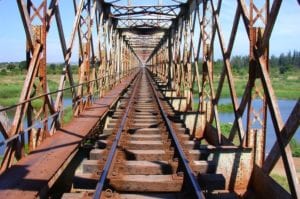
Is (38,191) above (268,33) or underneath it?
underneath

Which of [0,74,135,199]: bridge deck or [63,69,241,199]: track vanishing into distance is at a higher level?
[0,74,135,199]: bridge deck

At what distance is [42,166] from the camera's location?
17.4 feet

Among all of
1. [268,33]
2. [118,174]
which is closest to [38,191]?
[118,174]

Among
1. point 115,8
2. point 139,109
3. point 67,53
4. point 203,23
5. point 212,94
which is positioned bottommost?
point 139,109

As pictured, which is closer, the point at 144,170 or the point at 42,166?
the point at 42,166

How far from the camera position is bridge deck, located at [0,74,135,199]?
4.46 meters

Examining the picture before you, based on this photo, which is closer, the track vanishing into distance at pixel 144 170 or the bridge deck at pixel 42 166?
the bridge deck at pixel 42 166

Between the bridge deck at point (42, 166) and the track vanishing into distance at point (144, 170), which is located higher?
the bridge deck at point (42, 166)

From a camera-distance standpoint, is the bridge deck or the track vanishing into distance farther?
the track vanishing into distance

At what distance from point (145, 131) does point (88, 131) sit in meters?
2.01

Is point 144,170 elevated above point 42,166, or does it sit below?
below

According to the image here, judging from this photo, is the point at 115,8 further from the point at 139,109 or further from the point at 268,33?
the point at 268,33

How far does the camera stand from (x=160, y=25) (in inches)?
1236

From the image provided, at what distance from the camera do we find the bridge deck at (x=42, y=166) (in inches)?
175
